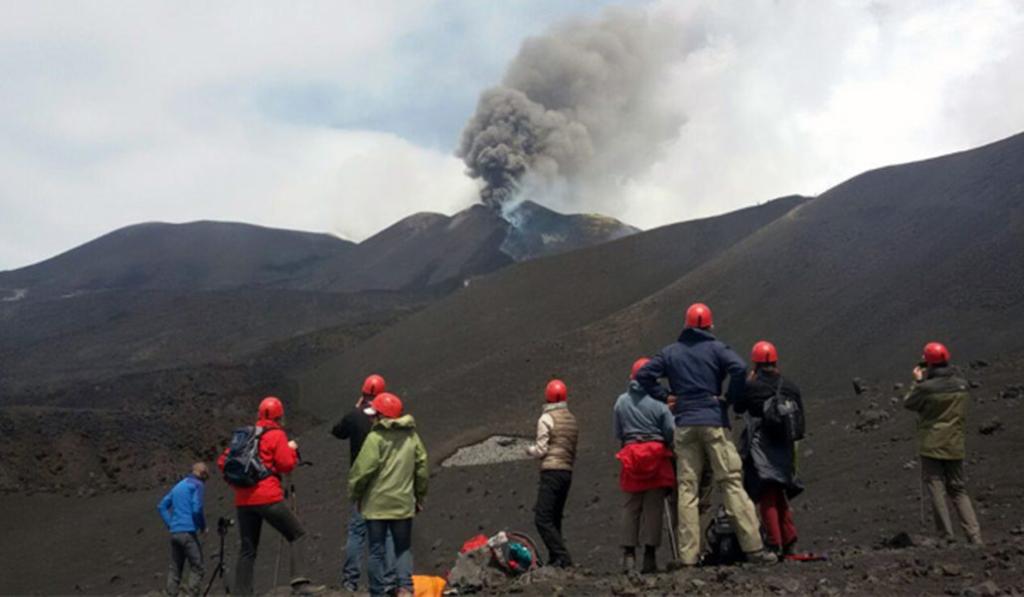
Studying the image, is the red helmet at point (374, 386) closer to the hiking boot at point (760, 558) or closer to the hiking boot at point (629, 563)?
the hiking boot at point (629, 563)

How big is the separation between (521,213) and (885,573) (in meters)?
83.2

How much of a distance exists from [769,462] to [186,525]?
542cm

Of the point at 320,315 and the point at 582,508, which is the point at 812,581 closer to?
the point at 582,508

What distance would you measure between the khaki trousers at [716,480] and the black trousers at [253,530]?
3093mm

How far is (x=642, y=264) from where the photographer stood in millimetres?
43344

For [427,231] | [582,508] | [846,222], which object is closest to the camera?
[582,508]

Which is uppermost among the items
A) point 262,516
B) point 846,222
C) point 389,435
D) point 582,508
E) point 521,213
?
point 521,213

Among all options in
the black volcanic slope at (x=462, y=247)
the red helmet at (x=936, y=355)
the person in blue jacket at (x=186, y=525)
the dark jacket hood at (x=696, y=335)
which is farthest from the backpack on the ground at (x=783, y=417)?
the black volcanic slope at (x=462, y=247)

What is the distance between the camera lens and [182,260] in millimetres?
101000

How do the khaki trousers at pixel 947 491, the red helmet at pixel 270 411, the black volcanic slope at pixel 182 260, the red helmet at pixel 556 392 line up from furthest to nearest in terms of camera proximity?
1. the black volcanic slope at pixel 182 260
2. the red helmet at pixel 556 392
3. the red helmet at pixel 270 411
4. the khaki trousers at pixel 947 491

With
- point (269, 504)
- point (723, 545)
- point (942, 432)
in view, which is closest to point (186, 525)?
point (269, 504)

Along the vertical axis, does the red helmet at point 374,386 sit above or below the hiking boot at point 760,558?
above

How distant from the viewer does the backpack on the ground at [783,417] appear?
302 inches

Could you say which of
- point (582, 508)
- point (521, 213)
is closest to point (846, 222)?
point (582, 508)
